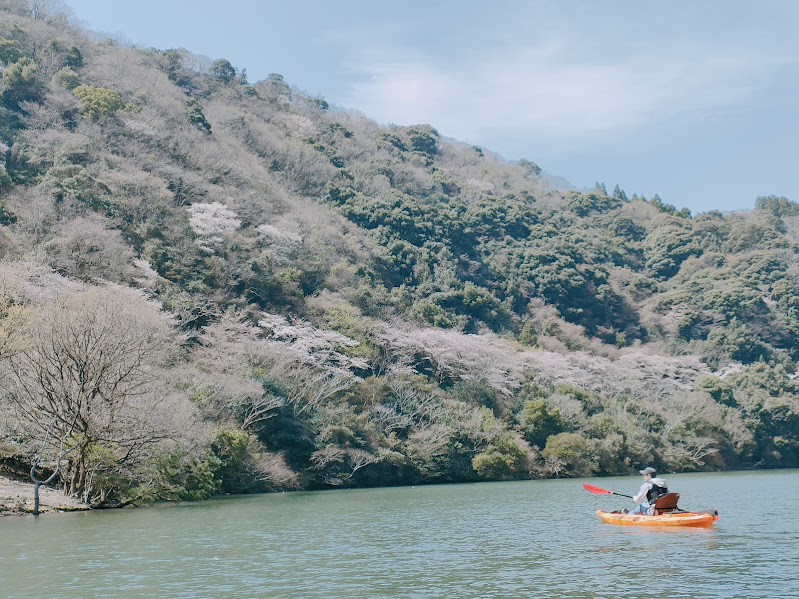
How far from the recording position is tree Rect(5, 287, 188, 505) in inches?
856

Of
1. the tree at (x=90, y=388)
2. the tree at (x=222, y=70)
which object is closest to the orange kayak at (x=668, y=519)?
the tree at (x=90, y=388)

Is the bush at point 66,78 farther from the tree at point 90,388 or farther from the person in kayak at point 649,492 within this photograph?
the person in kayak at point 649,492

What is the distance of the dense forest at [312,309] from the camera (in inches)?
941

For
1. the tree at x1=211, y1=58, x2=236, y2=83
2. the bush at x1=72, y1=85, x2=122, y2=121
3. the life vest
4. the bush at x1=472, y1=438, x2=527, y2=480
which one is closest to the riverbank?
the life vest

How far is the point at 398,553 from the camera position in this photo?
1477 cm

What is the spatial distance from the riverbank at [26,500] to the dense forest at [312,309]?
787mm

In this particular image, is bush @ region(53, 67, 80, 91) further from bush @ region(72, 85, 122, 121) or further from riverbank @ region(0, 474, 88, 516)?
riverbank @ region(0, 474, 88, 516)

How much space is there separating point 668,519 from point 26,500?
17.0 metres

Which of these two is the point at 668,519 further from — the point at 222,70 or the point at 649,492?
the point at 222,70

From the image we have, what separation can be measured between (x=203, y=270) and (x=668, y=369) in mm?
32932

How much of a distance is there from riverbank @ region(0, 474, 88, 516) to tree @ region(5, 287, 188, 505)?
1.53 feet

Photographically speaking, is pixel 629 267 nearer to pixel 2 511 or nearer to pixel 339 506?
pixel 339 506

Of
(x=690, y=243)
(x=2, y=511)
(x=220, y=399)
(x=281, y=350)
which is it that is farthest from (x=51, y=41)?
(x=690, y=243)

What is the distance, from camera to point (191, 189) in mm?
50562
